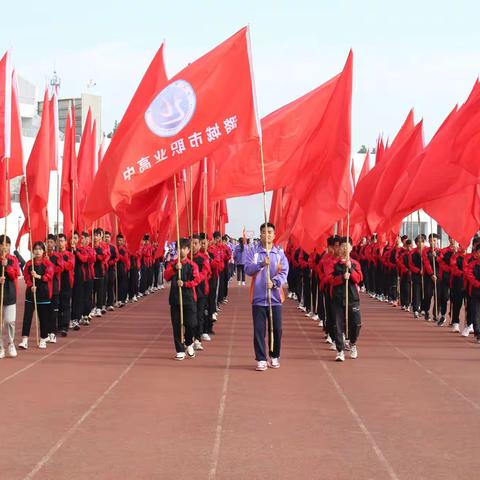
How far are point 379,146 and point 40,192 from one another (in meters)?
11.8

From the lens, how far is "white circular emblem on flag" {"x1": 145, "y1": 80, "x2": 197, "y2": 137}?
33.6 feet

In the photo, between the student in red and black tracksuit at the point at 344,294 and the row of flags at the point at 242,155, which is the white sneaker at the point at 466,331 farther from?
the student in red and black tracksuit at the point at 344,294

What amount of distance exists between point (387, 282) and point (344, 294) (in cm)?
1171

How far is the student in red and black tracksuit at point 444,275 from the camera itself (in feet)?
49.0

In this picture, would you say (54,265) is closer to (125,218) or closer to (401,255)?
(125,218)

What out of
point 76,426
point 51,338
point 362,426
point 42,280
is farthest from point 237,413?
point 51,338

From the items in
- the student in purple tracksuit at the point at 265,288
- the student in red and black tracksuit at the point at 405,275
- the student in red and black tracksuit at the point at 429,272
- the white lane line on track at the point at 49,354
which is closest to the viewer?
the white lane line on track at the point at 49,354

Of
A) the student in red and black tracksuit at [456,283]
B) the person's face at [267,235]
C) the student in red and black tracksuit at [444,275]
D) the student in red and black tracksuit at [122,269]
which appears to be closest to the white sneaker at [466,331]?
the student in red and black tracksuit at [456,283]

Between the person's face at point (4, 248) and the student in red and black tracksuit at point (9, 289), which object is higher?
the person's face at point (4, 248)

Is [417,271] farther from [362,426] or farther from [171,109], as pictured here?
[362,426]

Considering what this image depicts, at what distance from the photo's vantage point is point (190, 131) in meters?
10.2

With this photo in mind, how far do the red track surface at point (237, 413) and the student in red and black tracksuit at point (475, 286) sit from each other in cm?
31

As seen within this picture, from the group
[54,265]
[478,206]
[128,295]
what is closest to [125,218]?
[54,265]

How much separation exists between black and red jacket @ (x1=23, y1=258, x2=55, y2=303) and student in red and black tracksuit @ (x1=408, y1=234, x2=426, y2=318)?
798cm
